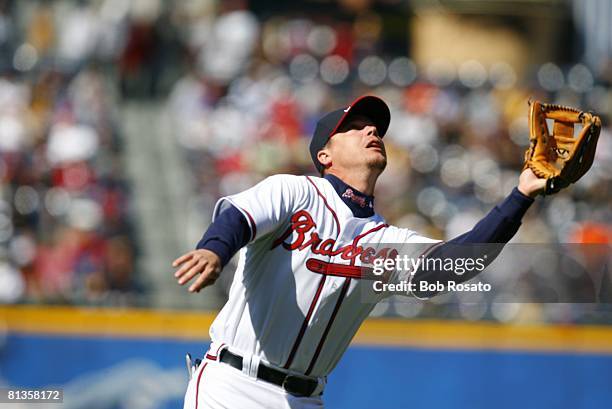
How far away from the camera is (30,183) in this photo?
32.3ft

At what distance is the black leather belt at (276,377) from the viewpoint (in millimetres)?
4359

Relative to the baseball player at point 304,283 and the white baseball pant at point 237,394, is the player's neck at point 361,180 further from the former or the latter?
the white baseball pant at point 237,394

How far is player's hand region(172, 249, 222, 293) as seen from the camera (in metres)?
3.68

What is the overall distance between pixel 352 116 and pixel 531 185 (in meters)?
0.79

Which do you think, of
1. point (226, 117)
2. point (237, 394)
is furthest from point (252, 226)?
point (226, 117)

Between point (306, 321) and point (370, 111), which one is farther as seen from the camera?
point (370, 111)

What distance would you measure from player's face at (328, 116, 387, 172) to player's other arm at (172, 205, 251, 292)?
25.7 inches

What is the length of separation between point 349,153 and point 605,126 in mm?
6459

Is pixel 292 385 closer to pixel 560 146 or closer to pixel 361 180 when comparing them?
pixel 361 180

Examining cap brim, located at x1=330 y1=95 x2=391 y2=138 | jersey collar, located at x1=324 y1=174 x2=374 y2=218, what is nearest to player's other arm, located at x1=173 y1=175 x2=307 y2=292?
jersey collar, located at x1=324 y1=174 x2=374 y2=218

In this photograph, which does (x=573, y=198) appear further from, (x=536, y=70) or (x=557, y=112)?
(x=557, y=112)

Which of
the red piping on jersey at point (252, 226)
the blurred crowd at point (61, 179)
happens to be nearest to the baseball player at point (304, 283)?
the red piping on jersey at point (252, 226)

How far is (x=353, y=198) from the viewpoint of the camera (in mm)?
4449

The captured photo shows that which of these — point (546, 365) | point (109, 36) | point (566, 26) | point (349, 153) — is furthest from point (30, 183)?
point (566, 26)
